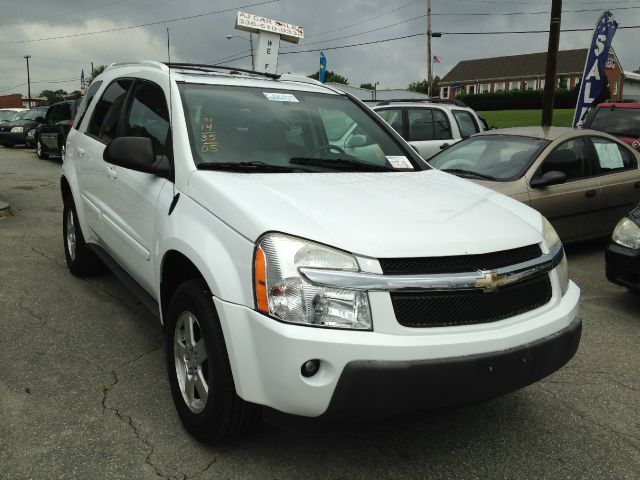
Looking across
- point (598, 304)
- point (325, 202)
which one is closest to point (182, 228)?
point (325, 202)

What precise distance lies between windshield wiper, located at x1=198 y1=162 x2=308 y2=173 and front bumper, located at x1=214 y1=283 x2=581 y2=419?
0.86 m

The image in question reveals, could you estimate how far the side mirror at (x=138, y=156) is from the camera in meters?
3.12

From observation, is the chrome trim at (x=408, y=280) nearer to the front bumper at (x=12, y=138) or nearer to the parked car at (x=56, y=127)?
the parked car at (x=56, y=127)

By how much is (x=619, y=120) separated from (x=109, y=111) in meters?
9.51

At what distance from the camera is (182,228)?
9.34 ft

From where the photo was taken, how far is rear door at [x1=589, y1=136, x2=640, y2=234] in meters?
7.05

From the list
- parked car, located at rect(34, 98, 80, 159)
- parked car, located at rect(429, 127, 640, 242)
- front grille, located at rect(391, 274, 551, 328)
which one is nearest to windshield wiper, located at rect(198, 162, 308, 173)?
front grille, located at rect(391, 274, 551, 328)

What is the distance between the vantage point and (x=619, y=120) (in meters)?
10.8

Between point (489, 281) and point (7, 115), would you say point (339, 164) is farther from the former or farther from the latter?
point (7, 115)

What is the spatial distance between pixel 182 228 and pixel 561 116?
58503 mm

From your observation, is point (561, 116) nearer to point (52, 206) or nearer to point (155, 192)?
point (52, 206)

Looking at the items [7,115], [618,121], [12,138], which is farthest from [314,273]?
[7,115]

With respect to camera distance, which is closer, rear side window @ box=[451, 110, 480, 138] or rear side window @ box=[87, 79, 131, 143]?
rear side window @ box=[87, 79, 131, 143]

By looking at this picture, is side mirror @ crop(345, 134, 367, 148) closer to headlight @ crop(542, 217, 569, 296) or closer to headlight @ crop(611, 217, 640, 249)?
headlight @ crop(542, 217, 569, 296)
